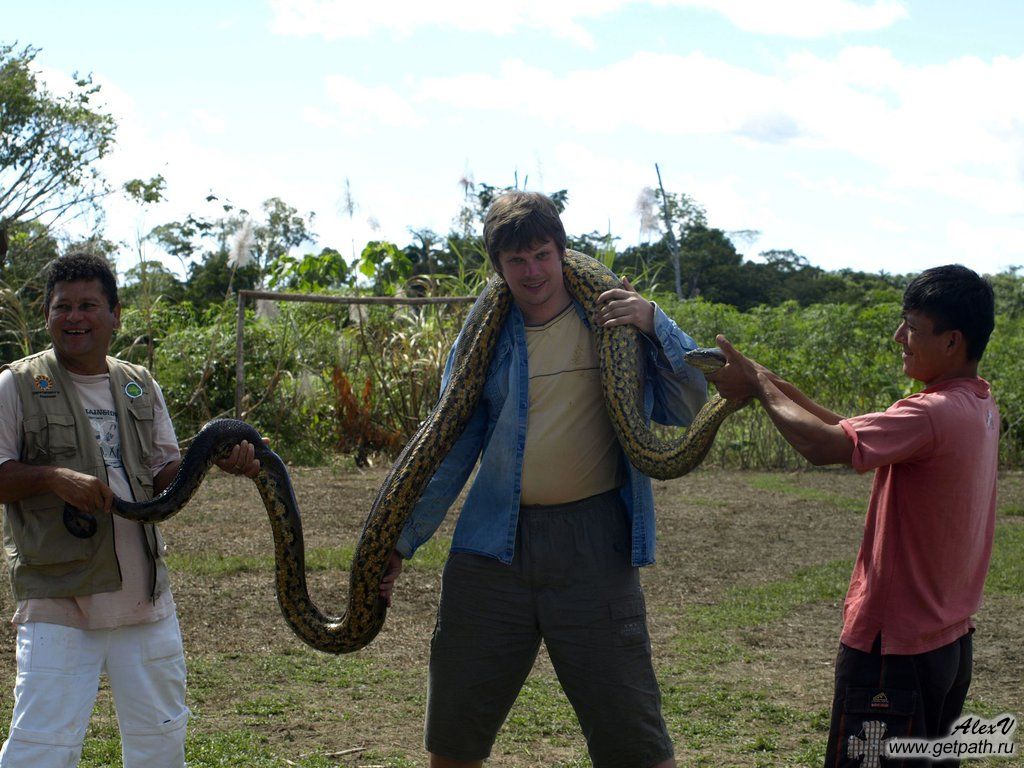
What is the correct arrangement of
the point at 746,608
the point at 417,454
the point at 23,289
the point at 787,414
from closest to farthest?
the point at 787,414, the point at 417,454, the point at 746,608, the point at 23,289

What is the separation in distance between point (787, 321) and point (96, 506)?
543 inches

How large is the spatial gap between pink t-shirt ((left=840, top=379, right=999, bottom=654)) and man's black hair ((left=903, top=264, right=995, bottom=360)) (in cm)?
17

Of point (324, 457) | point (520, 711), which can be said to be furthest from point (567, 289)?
point (324, 457)

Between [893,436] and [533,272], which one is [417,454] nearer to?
[533,272]

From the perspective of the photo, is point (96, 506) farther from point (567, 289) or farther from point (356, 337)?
point (356, 337)

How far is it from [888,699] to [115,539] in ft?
8.60

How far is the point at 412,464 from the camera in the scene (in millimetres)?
4086

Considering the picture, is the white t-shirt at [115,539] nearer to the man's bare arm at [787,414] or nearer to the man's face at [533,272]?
the man's face at [533,272]

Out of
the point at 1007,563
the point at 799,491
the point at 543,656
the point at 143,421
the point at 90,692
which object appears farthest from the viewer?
the point at 799,491

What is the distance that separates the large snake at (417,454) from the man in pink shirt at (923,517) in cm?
49

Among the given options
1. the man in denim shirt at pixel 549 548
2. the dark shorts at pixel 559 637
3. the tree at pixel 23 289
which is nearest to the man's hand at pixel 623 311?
the man in denim shirt at pixel 549 548

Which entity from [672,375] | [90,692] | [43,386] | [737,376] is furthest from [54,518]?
[737,376]

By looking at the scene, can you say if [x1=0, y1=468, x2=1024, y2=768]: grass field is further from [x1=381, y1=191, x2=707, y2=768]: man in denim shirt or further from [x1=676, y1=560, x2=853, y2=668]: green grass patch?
[x1=381, y1=191, x2=707, y2=768]: man in denim shirt

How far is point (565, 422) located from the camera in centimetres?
387
